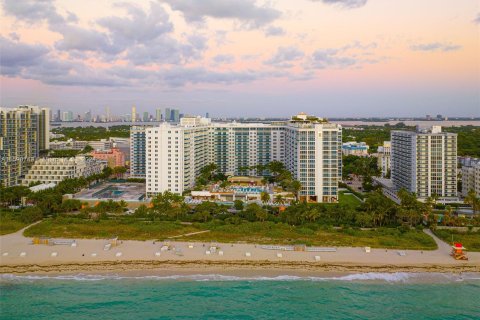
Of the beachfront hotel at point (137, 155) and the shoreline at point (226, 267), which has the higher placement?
the beachfront hotel at point (137, 155)

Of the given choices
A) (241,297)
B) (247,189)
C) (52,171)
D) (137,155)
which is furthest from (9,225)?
(137,155)

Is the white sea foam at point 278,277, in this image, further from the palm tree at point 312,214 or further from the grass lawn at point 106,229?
the palm tree at point 312,214

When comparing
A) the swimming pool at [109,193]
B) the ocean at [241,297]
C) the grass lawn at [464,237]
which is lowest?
the ocean at [241,297]

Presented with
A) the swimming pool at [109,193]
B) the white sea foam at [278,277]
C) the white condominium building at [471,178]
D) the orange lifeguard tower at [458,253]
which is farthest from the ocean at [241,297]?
the swimming pool at [109,193]

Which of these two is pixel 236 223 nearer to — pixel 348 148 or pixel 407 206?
pixel 407 206

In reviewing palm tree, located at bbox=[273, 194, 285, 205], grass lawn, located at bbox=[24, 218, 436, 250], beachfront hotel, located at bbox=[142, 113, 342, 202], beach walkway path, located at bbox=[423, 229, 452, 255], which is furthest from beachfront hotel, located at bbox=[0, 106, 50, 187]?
beach walkway path, located at bbox=[423, 229, 452, 255]

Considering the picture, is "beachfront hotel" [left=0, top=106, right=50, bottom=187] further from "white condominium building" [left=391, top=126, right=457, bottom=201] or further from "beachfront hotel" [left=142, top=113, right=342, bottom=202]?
"white condominium building" [left=391, top=126, right=457, bottom=201]

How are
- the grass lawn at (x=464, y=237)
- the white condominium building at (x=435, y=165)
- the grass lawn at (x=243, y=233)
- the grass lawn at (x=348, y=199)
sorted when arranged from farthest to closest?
the grass lawn at (x=348, y=199) < the white condominium building at (x=435, y=165) < the grass lawn at (x=243, y=233) < the grass lawn at (x=464, y=237)
